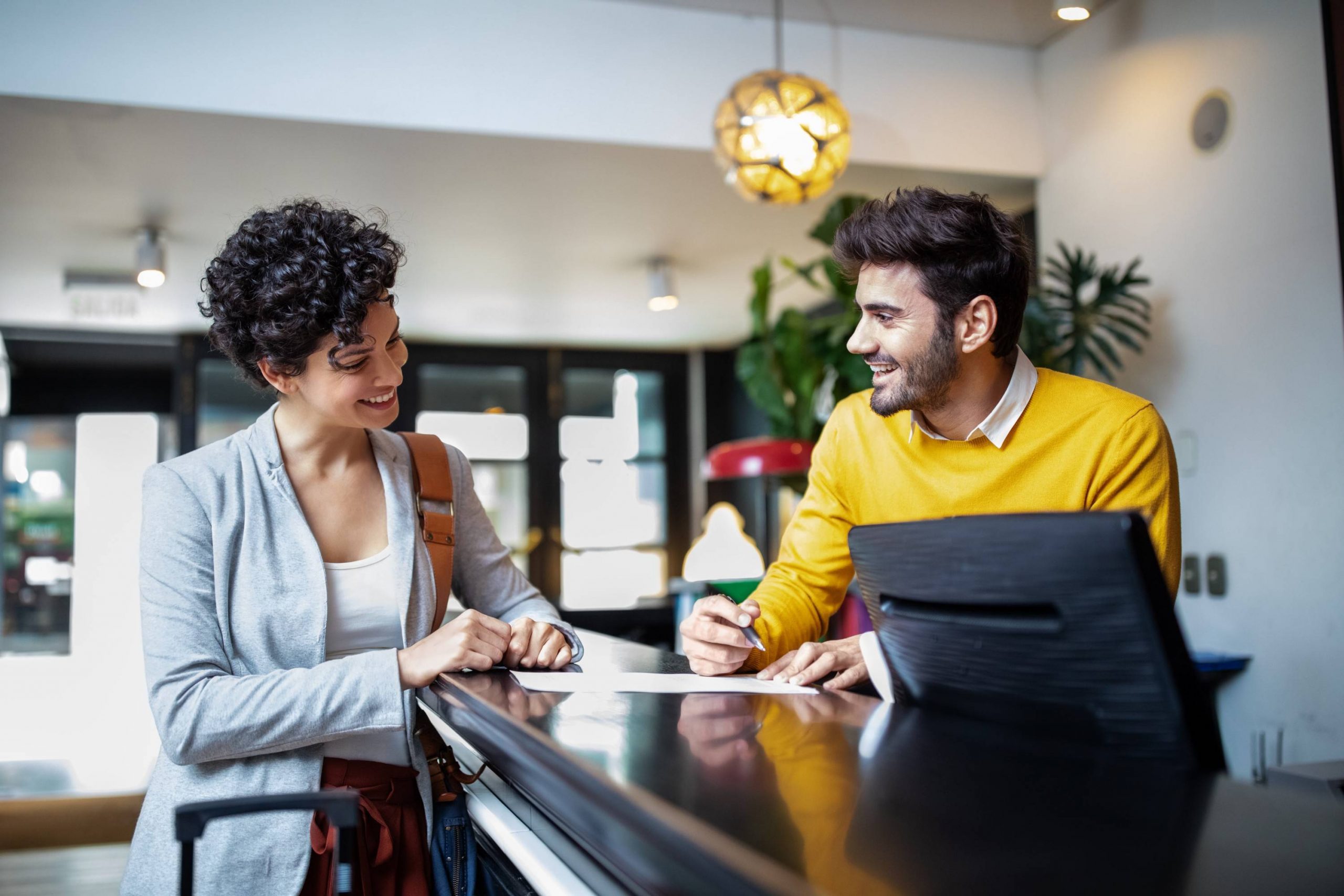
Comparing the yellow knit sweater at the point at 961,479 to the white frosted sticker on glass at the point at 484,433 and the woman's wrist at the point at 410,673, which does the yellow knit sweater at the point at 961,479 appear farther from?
the white frosted sticker on glass at the point at 484,433

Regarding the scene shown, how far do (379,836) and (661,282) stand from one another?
481 cm

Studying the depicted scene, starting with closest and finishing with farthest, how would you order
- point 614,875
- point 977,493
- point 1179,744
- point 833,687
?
point 1179,744 → point 614,875 → point 833,687 → point 977,493

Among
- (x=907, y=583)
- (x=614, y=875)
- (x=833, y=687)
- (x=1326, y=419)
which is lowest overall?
(x=614, y=875)

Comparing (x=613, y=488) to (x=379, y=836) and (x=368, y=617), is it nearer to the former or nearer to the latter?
(x=368, y=617)

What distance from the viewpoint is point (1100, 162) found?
4.03 meters

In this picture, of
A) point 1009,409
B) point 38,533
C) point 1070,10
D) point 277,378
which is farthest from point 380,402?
point 38,533

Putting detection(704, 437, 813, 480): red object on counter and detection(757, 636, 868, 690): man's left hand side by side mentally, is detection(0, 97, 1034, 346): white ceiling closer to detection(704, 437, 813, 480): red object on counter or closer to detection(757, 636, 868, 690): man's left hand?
detection(704, 437, 813, 480): red object on counter

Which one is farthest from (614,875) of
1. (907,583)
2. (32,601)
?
(32,601)

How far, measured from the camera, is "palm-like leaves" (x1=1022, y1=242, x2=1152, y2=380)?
3652 millimetres

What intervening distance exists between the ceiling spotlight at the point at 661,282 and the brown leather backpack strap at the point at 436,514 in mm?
4379

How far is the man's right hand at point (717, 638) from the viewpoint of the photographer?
1393mm

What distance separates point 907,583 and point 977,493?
0.76 metres

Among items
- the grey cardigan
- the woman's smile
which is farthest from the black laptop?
the woman's smile

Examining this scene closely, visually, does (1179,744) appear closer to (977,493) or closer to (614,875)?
(614,875)
